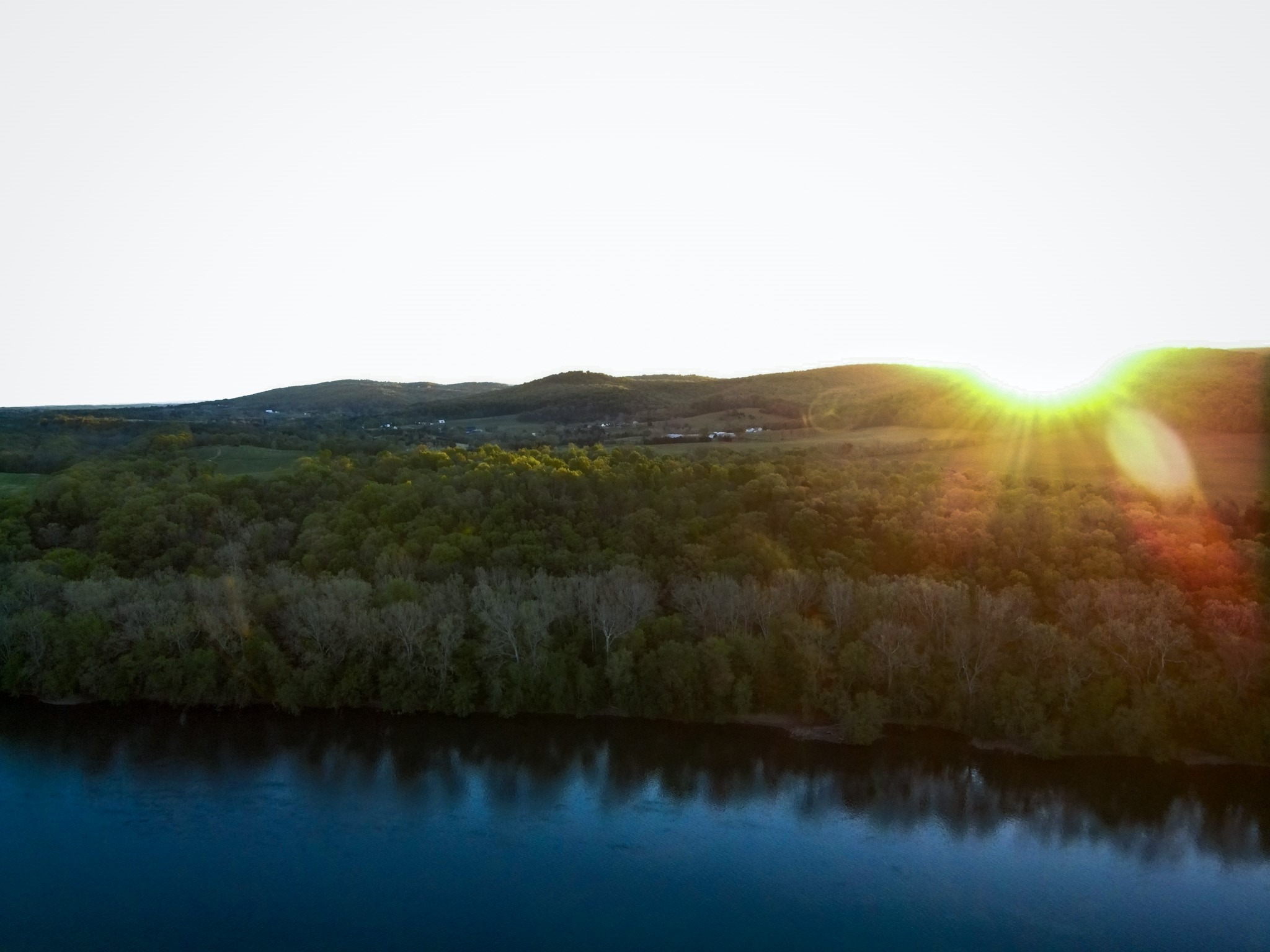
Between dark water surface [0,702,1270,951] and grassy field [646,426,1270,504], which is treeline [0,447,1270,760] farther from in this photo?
grassy field [646,426,1270,504]

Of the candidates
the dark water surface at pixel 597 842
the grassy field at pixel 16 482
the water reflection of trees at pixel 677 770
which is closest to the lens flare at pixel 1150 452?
the water reflection of trees at pixel 677 770

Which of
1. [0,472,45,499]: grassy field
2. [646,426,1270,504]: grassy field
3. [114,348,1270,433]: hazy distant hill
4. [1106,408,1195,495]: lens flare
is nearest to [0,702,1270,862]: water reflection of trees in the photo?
[0,472,45,499]: grassy field

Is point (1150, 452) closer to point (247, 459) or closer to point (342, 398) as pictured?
point (247, 459)

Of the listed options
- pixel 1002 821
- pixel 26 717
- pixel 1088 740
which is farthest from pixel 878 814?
pixel 26 717

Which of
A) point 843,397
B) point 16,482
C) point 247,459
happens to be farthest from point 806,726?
point 843,397

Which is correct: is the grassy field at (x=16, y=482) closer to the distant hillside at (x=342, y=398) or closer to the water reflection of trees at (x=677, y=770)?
the water reflection of trees at (x=677, y=770)

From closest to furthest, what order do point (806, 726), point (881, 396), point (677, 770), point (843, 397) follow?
point (677, 770) → point (806, 726) → point (881, 396) → point (843, 397)

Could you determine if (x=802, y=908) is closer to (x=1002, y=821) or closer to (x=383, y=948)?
(x=1002, y=821)
